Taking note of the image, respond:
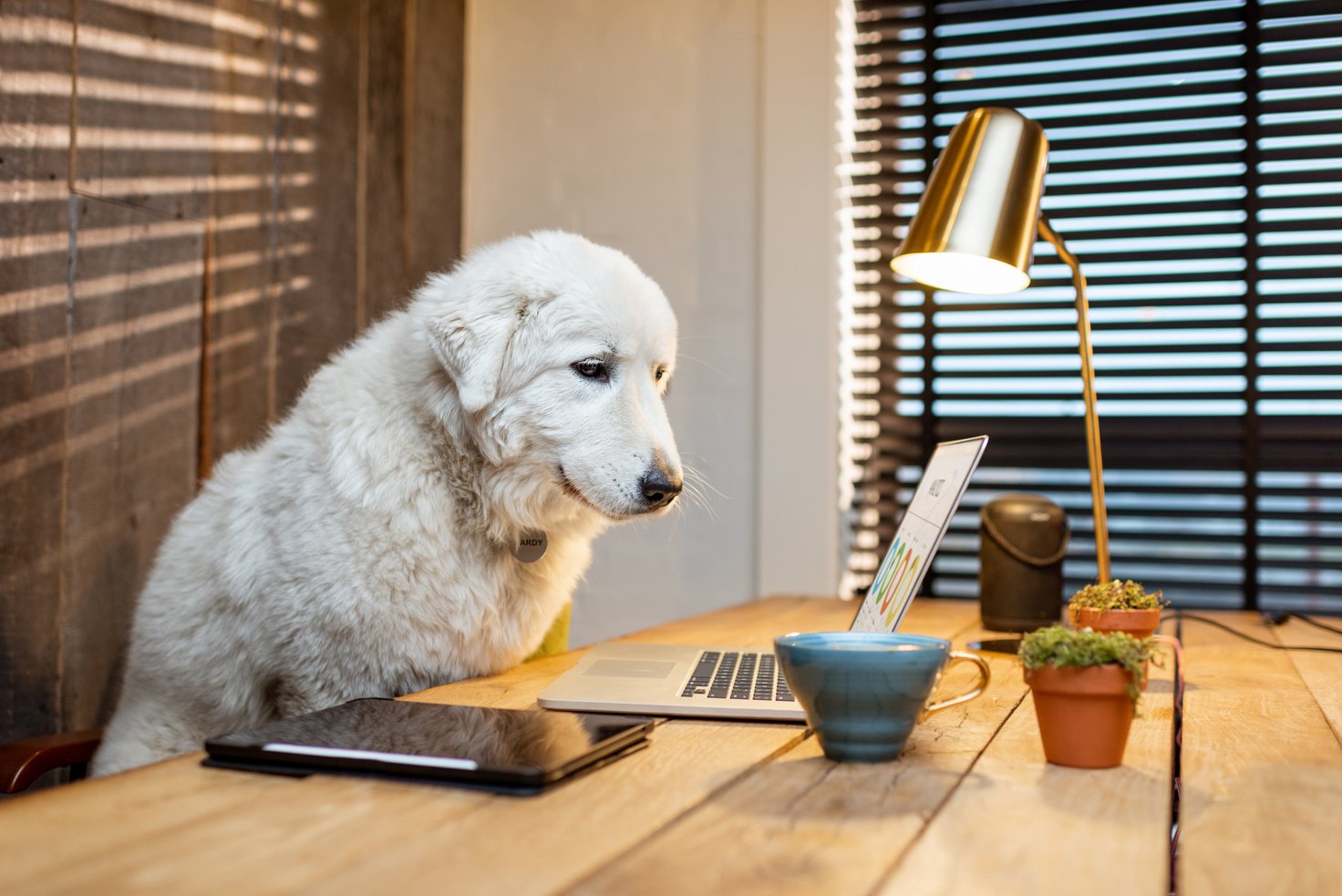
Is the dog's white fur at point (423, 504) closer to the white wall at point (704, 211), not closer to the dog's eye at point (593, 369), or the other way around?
the dog's eye at point (593, 369)

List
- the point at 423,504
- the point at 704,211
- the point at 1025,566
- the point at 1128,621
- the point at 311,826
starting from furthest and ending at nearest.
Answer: the point at 704,211 < the point at 1025,566 < the point at 423,504 < the point at 1128,621 < the point at 311,826

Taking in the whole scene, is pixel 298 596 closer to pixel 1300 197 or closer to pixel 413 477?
pixel 413 477

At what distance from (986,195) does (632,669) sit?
0.82 meters

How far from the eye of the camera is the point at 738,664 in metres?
1.35

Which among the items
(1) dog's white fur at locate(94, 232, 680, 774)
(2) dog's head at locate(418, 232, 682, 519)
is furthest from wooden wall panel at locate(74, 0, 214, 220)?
(2) dog's head at locate(418, 232, 682, 519)

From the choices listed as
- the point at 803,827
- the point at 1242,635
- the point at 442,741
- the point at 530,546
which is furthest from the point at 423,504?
the point at 1242,635

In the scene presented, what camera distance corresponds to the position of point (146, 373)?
2.20m

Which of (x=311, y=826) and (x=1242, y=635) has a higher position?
(x=311, y=826)

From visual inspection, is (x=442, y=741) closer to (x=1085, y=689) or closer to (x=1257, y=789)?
(x=1085, y=689)

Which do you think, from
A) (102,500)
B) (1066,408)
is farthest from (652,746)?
(1066,408)

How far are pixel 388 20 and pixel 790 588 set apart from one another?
2.03 metres

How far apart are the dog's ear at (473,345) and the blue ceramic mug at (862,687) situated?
28.4 inches

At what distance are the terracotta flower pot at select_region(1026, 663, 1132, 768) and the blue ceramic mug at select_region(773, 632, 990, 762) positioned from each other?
0.10m

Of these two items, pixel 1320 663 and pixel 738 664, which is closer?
pixel 738 664
